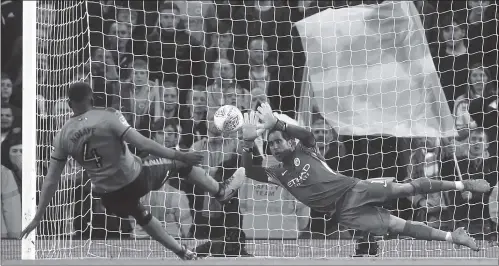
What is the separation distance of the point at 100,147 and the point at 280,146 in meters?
1.18

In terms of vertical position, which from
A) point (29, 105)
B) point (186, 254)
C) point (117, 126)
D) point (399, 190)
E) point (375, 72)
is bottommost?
point (186, 254)

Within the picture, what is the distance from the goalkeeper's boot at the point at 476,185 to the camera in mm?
7344

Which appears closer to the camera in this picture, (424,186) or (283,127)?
(283,127)

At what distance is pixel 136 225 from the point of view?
7.32 metres

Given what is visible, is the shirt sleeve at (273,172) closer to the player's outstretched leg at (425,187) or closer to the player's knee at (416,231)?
the player's outstretched leg at (425,187)

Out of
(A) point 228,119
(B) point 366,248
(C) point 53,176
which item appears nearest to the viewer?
(C) point 53,176

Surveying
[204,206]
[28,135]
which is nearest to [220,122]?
[204,206]

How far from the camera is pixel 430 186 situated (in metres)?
7.28

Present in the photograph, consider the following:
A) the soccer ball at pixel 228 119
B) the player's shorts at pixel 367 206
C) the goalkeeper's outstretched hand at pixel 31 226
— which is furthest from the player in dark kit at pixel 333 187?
the goalkeeper's outstretched hand at pixel 31 226

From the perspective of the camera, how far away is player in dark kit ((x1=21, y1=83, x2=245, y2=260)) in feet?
21.8

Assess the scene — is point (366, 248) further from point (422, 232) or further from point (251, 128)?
point (251, 128)

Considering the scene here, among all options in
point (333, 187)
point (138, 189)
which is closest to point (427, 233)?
point (333, 187)

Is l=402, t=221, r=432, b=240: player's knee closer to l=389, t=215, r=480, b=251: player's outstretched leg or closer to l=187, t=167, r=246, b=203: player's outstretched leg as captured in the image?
l=389, t=215, r=480, b=251: player's outstretched leg

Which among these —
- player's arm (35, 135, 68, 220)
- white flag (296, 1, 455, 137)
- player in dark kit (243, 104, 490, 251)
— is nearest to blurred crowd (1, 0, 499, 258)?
white flag (296, 1, 455, 137)
